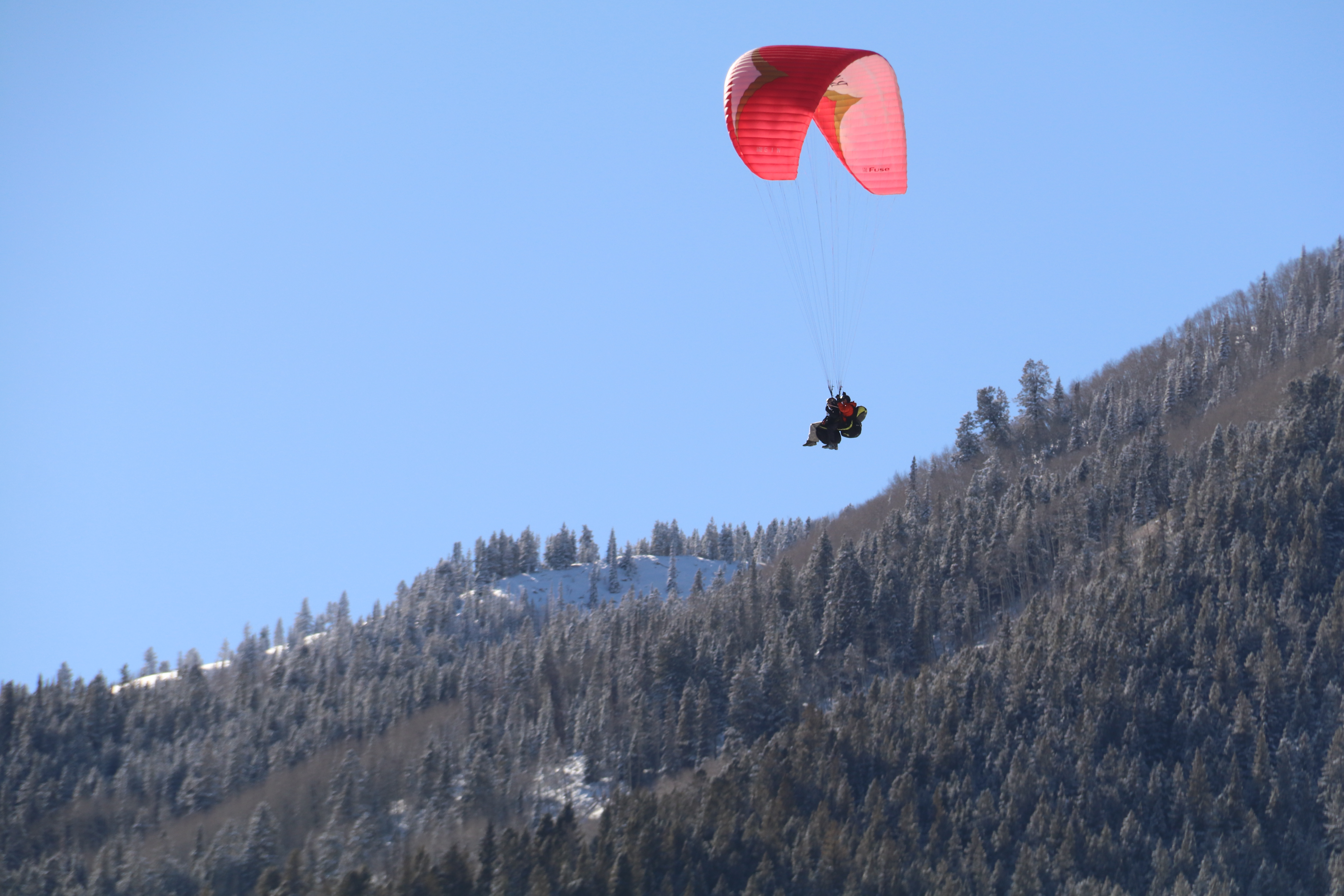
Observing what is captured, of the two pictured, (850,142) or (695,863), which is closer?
(850,142)

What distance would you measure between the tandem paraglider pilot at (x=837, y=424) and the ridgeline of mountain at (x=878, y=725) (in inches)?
1391

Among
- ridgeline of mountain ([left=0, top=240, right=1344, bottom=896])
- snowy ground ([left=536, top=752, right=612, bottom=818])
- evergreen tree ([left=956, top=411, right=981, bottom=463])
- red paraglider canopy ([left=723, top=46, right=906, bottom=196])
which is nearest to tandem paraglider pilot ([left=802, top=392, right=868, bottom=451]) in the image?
red paraglider canopy ([left=723, top=46, right=906, bottom=196])

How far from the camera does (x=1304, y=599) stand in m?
94.5

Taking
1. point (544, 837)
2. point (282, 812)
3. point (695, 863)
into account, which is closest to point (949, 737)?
point (695, 863)

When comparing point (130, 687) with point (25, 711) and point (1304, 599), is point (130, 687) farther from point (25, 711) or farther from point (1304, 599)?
point (1304, 599)

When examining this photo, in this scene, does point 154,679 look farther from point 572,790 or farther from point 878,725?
point 878,725

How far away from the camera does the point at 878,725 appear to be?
86250 mm

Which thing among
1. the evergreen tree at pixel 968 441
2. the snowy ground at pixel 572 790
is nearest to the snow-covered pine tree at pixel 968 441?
the evergreen tree at pixel 968 441

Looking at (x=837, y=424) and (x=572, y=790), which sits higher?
(x=837, y=424)

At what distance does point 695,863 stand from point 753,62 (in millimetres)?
44791

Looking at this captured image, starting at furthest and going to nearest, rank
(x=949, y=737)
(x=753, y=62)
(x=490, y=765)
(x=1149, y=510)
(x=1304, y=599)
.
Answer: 1. (x=1149, y=510)
2. (x=490, y=765)
3. (x=1304, y=599)
4. (x=949, y=737)
5. (x=753, y=62)

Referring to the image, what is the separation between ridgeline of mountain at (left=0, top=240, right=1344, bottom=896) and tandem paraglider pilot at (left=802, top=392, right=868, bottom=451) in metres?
35.3

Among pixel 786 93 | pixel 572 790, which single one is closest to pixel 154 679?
pixel 572 790

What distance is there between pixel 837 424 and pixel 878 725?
170 feet
